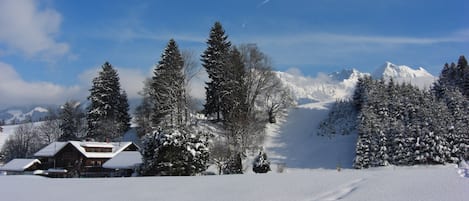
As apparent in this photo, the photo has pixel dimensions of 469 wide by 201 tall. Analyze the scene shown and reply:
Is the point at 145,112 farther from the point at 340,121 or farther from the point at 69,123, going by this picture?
the point at 340,121

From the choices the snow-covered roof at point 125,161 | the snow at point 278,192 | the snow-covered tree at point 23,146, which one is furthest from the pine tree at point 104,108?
the snow at point 278,192

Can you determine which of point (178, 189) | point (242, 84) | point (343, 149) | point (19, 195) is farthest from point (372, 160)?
point (19, 195)

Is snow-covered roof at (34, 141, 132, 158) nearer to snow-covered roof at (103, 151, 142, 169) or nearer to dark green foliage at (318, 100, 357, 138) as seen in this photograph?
snow-covered roof at (103, 151, 142, 169)

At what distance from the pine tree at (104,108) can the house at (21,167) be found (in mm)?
7553

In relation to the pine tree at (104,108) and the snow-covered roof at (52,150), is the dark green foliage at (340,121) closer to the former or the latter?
the pine tree at (104,108)

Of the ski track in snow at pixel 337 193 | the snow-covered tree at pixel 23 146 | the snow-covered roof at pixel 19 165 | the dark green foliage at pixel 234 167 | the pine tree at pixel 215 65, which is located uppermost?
the pine tree at pixel 215 65

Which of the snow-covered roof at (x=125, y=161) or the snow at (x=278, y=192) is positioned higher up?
the snow-covered roof at (x=125, y=161)

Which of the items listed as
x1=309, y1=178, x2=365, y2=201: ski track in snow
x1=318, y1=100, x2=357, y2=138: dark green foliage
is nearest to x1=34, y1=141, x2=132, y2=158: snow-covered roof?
x1=318, y1=100, x2=357, y2=138: dark green foliage

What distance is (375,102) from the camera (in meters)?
Result: 44.5

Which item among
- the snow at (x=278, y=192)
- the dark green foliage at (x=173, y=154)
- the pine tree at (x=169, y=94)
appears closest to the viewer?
the snow at (x=278, y=192)

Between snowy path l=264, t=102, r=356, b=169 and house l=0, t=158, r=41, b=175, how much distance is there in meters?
29.4

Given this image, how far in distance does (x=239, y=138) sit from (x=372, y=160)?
12.9 metres

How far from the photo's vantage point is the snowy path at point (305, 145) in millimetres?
43812

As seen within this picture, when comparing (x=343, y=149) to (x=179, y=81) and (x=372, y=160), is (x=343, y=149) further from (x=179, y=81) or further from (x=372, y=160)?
(x=179, y=81)
